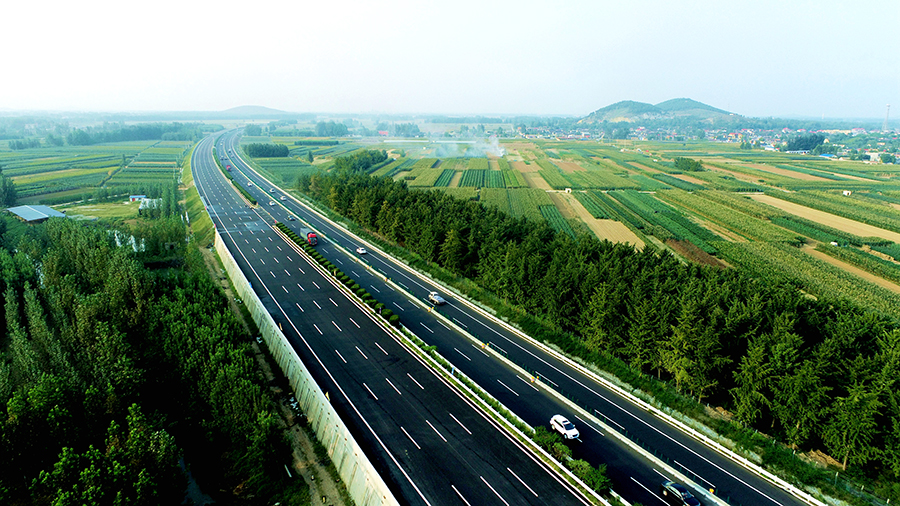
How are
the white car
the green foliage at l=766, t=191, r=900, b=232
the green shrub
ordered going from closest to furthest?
the green shrub
the white car
the green foliage at l=766, t=191, r=900, b=232

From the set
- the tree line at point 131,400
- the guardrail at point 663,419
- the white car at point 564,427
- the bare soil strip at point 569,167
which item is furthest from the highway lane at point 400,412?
the bare soil strip at point 569,167

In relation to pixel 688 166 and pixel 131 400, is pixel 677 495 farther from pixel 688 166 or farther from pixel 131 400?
pixel 688 166

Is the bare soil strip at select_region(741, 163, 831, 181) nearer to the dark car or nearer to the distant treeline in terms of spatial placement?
the dark car

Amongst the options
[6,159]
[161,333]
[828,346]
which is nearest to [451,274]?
[161,333]

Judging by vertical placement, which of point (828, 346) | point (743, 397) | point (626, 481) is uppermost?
point (828, 346)

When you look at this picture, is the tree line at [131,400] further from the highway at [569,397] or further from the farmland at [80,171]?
the farmland at [80,171]

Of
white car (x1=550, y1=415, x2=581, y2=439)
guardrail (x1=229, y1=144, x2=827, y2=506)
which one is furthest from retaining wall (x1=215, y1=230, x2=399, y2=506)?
guardrail (x1=229, y1=144, x2=827, y2=506)

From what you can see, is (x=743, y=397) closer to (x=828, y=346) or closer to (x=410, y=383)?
(x=828, y=346)
